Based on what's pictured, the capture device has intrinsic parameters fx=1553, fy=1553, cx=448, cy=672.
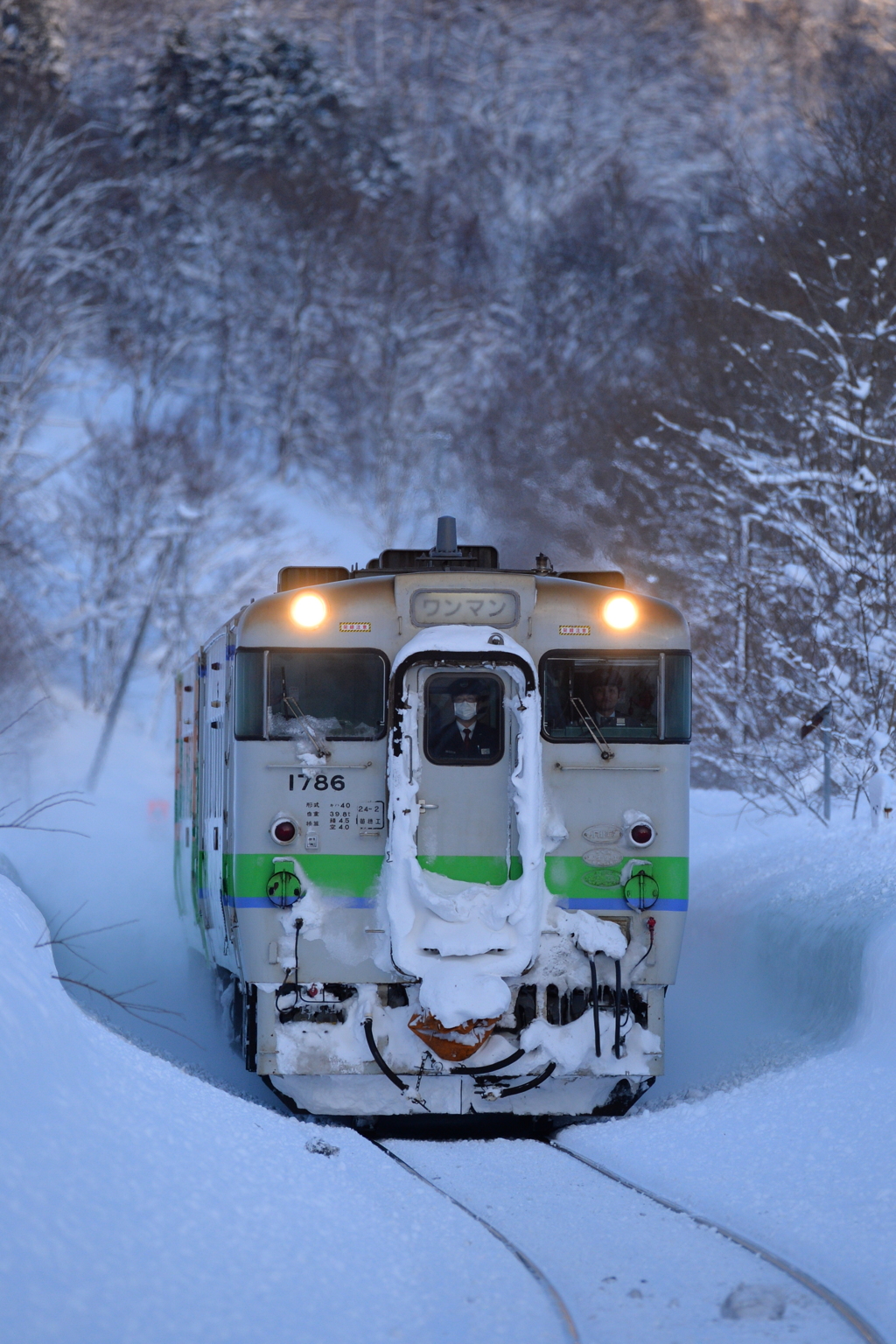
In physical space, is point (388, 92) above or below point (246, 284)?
above

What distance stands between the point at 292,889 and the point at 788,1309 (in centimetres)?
394

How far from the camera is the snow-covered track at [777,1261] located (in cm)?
532

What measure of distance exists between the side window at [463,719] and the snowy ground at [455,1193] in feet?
7.10

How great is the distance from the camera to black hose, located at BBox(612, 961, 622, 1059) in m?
8.73

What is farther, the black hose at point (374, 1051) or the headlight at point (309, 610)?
the headlight at point (309, 610)

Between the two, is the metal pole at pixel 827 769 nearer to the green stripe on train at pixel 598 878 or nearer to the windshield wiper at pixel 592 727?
the green stripe on train at pixel 598 878

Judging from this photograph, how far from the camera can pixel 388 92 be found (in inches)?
2709

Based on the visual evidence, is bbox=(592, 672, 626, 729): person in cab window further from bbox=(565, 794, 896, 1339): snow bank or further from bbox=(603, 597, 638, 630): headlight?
bbox=(565, 794, 896, 1339): snow bank

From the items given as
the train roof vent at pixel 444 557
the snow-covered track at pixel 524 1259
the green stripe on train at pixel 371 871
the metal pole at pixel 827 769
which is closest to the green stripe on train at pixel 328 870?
the green stripe on train at pixel 371 871

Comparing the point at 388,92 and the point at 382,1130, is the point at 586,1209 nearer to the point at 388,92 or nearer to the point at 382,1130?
the point at 382,1130

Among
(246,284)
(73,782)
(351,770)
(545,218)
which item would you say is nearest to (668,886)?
(351,770)

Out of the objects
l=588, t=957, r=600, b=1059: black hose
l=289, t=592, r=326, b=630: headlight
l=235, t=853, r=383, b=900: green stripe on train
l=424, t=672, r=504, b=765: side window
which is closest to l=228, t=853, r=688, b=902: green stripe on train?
l=235, t=853, r=383, b=900: green stripe on train

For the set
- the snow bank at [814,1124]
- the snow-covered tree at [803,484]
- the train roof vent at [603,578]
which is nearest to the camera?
the snow bank at [814,1124]

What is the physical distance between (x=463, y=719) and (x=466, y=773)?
30 centimetres
